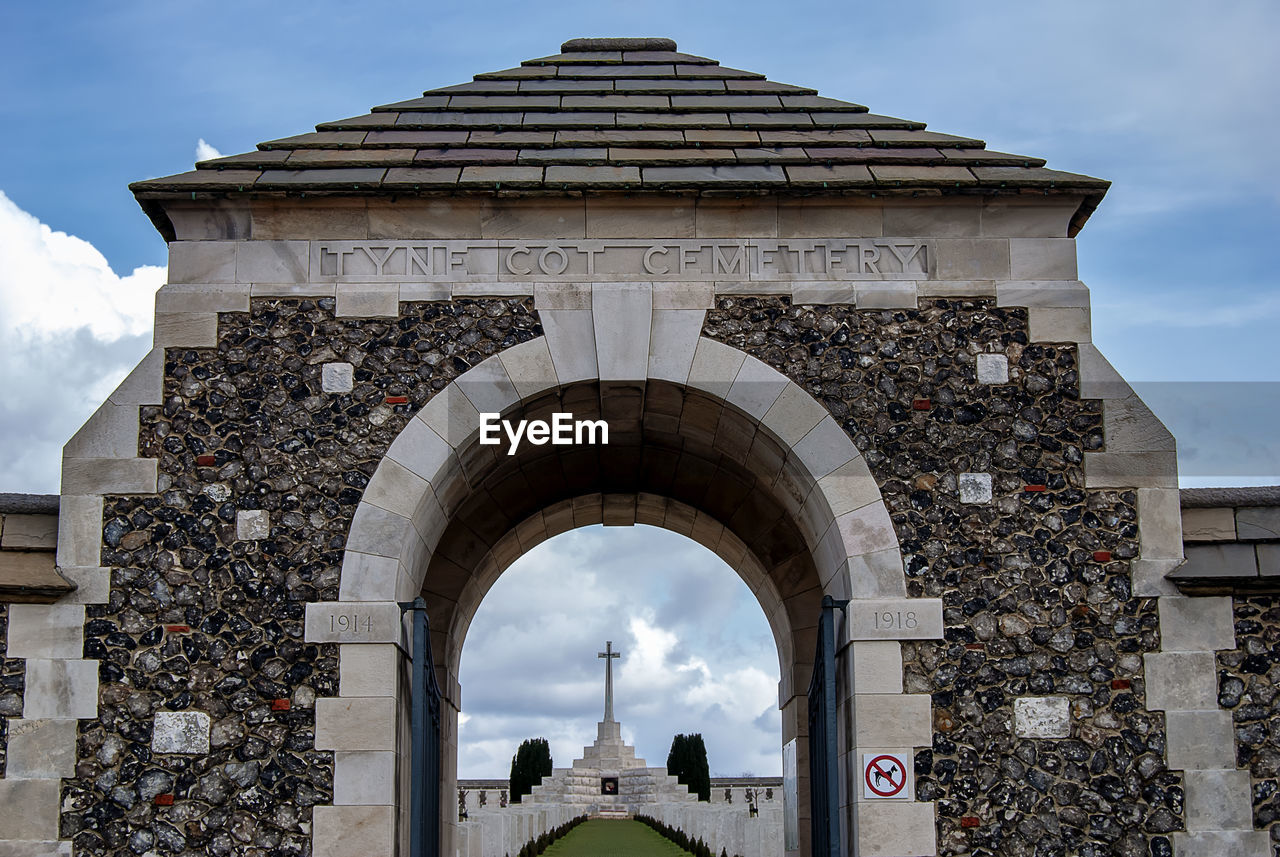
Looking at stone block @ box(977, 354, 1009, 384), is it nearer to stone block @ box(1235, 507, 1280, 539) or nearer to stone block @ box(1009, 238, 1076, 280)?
stone block @ box(1009, 238, 1076, 280)

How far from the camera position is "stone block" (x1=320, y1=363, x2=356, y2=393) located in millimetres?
8852

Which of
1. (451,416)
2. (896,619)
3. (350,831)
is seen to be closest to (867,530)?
(896,619)

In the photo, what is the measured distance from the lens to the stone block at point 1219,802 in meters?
8.23

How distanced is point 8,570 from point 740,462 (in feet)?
16.1

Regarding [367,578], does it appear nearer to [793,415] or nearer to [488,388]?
[488,388]

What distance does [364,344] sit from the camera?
8.91m

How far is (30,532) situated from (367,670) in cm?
230

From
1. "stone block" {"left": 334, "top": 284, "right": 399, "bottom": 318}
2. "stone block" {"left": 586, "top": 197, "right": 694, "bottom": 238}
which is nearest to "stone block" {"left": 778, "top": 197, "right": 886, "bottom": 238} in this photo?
"stone block" {"left": 586, "top": 197, "right": 694, "bottom": 238}

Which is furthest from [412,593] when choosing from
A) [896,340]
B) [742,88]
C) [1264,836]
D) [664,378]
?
[1264,836]

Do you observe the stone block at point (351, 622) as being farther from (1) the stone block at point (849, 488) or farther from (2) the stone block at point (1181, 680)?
(2) the stone block at point (1181, 680)

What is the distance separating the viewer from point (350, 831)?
8.13 metres

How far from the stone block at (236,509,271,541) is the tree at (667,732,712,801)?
28621mm

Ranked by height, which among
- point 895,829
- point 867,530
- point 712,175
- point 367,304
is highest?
point 712,175

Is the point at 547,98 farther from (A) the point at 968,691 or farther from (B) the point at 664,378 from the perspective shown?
(A) the point at 968,691
